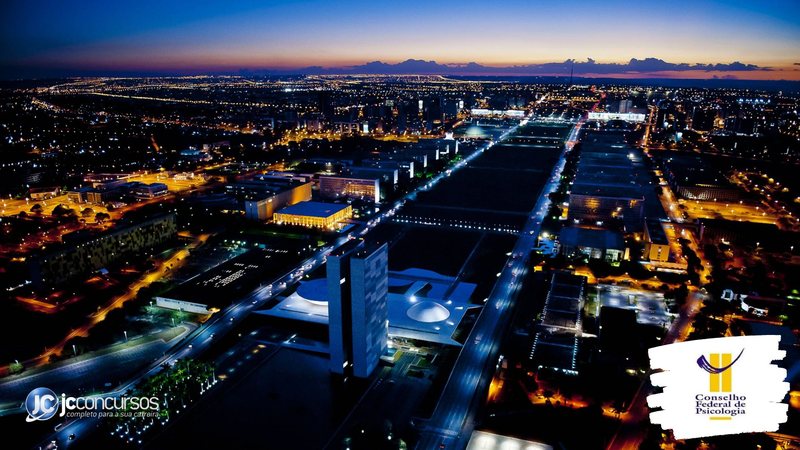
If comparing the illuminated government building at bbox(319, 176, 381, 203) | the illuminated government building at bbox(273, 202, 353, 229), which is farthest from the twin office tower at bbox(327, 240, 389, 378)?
the illuminated government building at bbox(319, 176, 381, 203)

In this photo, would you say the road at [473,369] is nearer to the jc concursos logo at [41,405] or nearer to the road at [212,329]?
the road at [212,329]

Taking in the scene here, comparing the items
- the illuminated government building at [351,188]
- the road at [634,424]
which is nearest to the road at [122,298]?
the illuminated government building at [351,188]

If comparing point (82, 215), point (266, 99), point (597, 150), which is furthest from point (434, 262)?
point (266, 99)

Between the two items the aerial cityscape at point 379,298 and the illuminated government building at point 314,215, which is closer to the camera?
the aerial cityscape at point 379,298

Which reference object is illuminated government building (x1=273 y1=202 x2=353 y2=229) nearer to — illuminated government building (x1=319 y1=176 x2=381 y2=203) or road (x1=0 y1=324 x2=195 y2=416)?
illuminated government building (x1=319 y1=176 x2=381 y2=203)

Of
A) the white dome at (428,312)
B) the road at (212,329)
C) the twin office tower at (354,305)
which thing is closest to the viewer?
the road at (212,329)

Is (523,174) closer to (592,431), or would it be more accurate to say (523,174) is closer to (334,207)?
(334,207)
